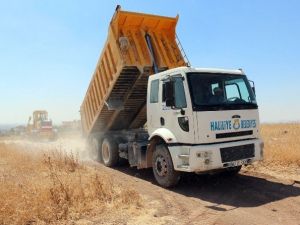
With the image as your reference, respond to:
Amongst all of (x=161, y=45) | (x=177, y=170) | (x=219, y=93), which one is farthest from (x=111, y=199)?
(x=161, y=45)

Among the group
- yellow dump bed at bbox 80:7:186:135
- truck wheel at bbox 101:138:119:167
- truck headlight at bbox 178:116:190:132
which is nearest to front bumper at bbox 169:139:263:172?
truck headlight at bbox 178:116:190:132

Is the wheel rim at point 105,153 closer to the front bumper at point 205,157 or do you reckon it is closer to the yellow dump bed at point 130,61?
the yellow dump bed at point 130,61

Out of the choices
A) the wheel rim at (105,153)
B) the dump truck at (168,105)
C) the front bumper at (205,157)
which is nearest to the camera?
the front bumper at (205,157)

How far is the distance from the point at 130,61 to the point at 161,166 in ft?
9.64

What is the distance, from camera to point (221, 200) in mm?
7504

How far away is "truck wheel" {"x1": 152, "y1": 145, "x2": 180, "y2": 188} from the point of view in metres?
8.44

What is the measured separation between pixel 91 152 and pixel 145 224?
818cm

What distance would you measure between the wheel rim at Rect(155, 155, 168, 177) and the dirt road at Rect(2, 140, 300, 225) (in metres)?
0.37

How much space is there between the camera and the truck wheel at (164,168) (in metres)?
8.44

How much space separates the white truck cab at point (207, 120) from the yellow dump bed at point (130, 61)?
4.83 ft

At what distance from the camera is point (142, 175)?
35.2ft

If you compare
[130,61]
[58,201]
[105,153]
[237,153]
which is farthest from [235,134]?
[105,153]

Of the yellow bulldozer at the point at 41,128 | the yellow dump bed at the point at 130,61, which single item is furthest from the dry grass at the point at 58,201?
the yellow bulldozer at the point at 41,128

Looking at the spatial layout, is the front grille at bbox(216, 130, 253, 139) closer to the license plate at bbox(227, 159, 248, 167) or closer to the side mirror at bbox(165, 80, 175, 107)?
the license plate at bbox(227, 159, 248, 167)
